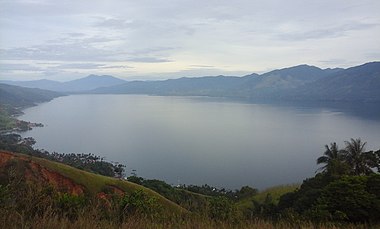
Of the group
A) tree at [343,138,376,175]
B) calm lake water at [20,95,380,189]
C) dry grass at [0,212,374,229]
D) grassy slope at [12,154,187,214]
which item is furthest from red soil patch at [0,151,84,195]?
dry grass at [0,212,374,229]

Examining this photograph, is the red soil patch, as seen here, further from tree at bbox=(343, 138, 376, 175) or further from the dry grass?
the dry grass

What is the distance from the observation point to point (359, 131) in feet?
263

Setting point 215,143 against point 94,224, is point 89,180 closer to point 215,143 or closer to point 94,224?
point 94,224

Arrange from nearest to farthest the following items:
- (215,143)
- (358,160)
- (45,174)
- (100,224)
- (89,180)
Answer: (100,224)
(358,160)
(45,174)
(89,180)
(215,143)

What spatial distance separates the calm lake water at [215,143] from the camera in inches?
2026

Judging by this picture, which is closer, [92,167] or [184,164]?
[92,167]

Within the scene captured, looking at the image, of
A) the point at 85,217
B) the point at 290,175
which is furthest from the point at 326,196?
the point at 290,175

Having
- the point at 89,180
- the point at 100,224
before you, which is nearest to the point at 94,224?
the point at 100,224

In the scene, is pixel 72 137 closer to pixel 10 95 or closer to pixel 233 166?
pixel 233 166

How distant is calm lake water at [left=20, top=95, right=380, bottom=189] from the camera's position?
169 feet

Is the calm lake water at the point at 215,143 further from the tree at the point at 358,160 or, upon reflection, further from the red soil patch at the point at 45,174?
the red soil patch at the point at 45,174

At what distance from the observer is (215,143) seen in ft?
232

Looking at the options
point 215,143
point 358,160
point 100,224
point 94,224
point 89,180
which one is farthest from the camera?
point 215,143

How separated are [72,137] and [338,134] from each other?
60177mm
